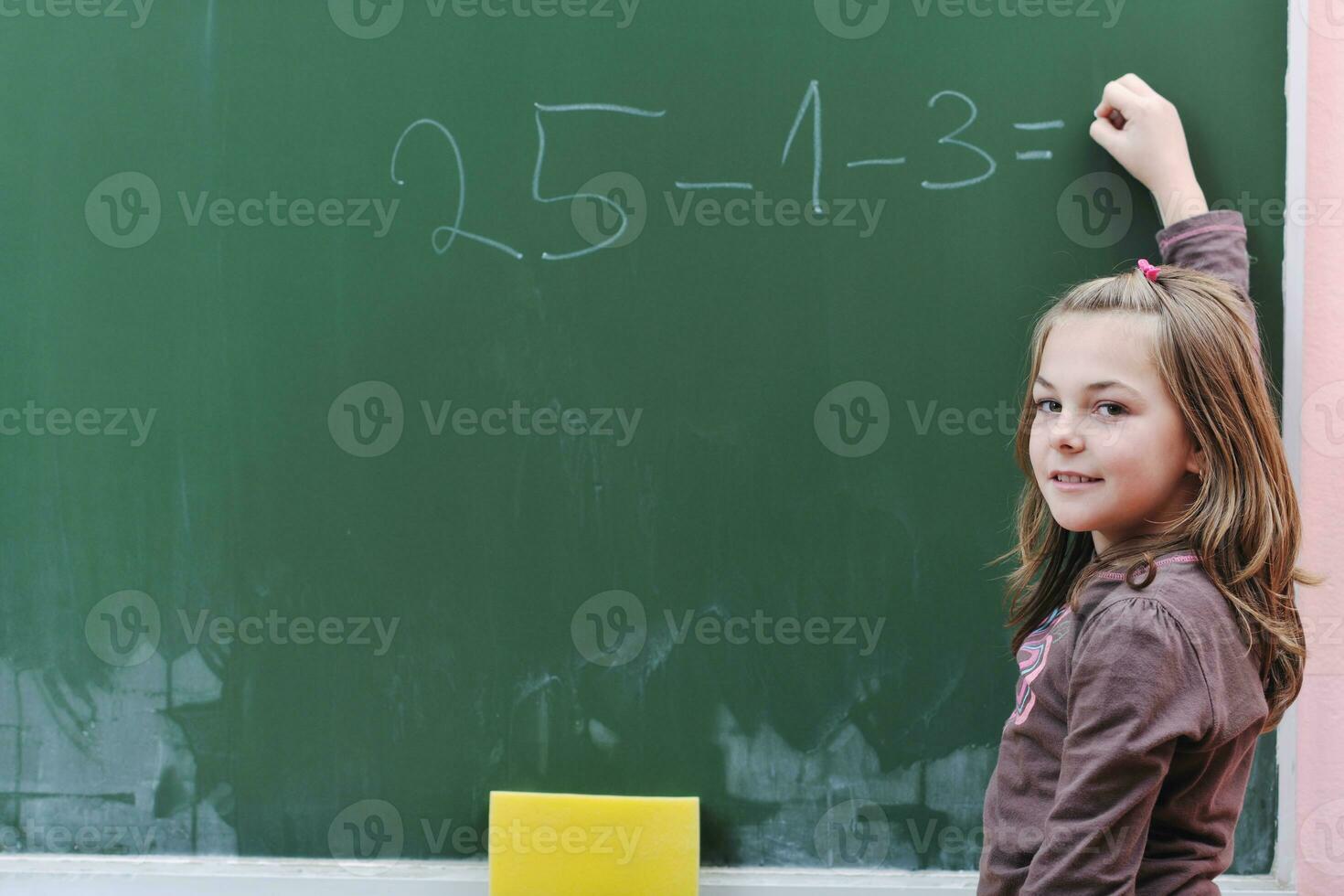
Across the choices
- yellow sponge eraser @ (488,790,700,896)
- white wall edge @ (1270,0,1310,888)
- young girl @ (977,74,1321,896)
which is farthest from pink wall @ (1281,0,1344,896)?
yellow sponge eraser @ (488,790,700,896)

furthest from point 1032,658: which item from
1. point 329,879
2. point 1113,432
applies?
point 329,879

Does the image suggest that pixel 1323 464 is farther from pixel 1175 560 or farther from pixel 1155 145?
pixel 1175 560

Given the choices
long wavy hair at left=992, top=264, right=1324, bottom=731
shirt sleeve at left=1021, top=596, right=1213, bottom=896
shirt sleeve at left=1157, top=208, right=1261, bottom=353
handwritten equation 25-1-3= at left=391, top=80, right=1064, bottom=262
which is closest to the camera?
shirt sleeve at left=1021, top=596, right=1213, bottom=896

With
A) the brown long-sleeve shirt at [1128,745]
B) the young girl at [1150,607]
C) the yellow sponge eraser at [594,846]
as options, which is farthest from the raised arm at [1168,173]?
the yellow sponge eraser at [594,846]

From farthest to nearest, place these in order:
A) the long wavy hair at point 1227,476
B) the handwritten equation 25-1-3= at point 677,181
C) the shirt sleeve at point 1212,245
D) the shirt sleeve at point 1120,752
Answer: the handwritten equation 25-1-3= at point 677,181, the shirt sleeve at point 1212,245, the long wavy hair at point 1227,476, the shirt sleeve at point 1120,752

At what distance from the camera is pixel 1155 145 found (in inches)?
70.6

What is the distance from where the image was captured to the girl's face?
124 cm

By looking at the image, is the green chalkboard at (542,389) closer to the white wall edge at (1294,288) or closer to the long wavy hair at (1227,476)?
the white wall edge at (1294,288)

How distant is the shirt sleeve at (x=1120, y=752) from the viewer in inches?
43.8

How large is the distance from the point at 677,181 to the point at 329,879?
1.42 meters

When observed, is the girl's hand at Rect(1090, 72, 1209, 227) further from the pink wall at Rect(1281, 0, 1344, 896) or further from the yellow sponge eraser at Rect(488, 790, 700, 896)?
the yellow sponge eraser at Rect(488, 790, 700, 896)

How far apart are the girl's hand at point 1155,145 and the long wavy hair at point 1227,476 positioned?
560 millimetres

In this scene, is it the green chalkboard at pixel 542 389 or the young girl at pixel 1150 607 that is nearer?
the young girl at pixel 1150 607

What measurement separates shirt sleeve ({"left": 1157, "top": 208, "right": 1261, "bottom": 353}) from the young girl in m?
0.41
